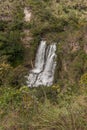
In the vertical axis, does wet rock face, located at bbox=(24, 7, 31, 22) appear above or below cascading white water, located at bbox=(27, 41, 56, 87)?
above

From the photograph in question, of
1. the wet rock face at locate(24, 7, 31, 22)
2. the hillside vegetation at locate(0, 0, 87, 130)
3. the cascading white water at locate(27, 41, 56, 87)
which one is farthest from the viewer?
the wet rock face at locate(24, 7, 31, 22)

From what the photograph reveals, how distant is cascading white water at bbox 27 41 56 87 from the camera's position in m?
17.8

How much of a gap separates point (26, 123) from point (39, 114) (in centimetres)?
17

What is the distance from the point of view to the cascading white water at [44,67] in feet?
58.2

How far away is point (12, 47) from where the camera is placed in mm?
19531

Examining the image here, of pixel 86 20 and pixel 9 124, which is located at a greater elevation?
pixel 9 124

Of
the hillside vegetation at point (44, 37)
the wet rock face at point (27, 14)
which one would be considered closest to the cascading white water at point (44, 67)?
the hillside vegetation at point (44, 37)

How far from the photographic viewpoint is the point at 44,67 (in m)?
18.4

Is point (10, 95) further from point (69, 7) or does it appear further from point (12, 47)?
point (69, 7)

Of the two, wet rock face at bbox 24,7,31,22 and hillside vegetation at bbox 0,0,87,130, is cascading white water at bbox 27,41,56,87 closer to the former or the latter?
hillside vegetation at bbox 0,0,87,130

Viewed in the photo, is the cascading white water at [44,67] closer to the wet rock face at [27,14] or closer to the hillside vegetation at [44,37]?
the hillside vegetation at [44,37]

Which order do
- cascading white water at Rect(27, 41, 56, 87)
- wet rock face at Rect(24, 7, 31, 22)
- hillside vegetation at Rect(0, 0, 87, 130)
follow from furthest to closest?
wet rock face at Rect(24, 7, 31, 22) < cascading white water at Rect(27, 41, 56, 87) < hillside vegetation at Rect(0, 0, 87, 130)

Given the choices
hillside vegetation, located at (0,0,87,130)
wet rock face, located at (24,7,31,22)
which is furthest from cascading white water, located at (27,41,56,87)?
wet rock face, located at (24,7,31,22)

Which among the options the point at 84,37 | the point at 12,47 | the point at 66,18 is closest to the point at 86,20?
the point at 66,18
